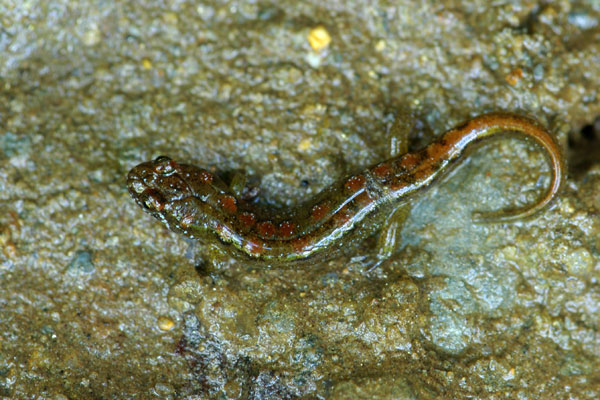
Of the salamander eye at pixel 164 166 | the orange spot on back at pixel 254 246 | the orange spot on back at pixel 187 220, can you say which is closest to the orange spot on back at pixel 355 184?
the orange spot on back at pixel 254 246

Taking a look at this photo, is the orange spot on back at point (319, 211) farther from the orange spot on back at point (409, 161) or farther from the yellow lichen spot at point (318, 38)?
the yellow lichen spot at point (318, 38)

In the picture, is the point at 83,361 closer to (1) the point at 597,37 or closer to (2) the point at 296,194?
(2) the point at 296,194

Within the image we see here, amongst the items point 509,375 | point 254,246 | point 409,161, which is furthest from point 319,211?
point 509,375

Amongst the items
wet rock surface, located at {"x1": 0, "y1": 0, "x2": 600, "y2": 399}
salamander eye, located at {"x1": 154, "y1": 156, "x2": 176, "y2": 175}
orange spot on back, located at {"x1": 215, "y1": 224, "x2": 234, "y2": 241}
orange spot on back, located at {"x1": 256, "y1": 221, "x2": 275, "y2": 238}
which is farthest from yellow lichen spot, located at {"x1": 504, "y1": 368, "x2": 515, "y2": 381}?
salamander eye, located at {"x1": 154, "y1": 156, "x2": 176, "y2": 175}

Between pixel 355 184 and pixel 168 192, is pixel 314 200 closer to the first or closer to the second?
pixel 355 184

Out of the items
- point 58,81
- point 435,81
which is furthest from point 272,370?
point 58,81

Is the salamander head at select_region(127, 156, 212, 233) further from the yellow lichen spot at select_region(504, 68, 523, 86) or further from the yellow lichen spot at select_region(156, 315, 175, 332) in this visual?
the yellow lichen spot at select_region(504, 68, 523, 86)
